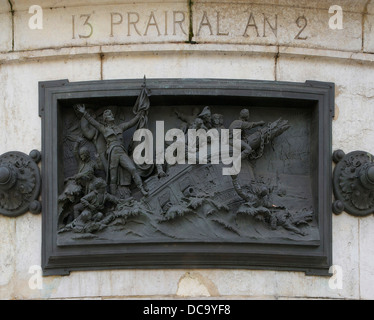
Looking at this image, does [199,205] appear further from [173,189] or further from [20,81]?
[20,81]

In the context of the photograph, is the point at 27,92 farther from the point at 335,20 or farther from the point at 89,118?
the point at 335,20

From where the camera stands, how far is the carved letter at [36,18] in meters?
12.8

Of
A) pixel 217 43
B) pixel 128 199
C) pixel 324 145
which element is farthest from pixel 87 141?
pixel 324 145

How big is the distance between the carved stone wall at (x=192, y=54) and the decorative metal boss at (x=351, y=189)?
0.47ft

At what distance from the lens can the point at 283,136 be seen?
497 inches

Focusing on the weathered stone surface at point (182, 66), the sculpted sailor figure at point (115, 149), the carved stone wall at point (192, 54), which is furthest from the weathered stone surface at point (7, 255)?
the weathered stone surface at point (182, 66)

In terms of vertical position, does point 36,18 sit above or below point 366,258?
above

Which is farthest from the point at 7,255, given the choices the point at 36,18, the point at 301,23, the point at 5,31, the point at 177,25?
the point at 301,23

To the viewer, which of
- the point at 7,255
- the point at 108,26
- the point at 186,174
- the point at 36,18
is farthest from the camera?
the point at 36,18

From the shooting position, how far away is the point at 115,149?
1226 centimetres

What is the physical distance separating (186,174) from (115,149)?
953 millimetres

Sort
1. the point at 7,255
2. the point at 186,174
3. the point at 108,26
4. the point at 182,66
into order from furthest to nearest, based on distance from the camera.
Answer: the point at 108,26
the point at 182,66
the point at 7,255
the point at 186,174

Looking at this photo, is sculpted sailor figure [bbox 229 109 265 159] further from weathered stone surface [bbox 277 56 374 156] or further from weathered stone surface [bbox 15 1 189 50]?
weathered stone surface [bbox 15 1 189 50]

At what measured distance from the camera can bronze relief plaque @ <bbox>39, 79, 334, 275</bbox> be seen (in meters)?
12.0
